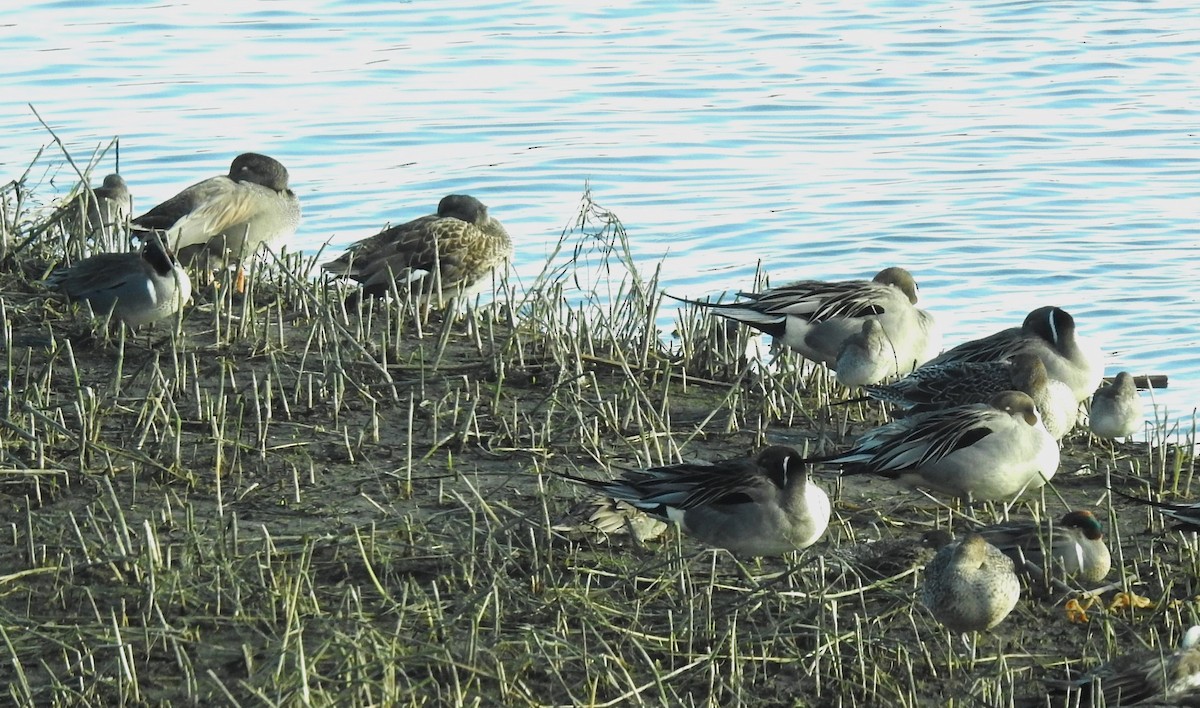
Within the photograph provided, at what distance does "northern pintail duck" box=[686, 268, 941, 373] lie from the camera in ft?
27.9

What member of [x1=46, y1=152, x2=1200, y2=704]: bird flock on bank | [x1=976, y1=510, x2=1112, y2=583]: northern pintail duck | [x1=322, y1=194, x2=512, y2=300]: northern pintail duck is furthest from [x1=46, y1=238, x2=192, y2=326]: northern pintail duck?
[x1=976, y1=510, x2=1112, y2=583]: northern pintail duck

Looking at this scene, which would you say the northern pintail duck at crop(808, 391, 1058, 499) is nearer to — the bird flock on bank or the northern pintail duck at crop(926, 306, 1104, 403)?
the bird flock on bank

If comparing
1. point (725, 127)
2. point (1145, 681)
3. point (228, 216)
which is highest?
point (725, 127)

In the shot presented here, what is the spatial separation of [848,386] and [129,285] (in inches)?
130

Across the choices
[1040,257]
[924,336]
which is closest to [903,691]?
[924,336]

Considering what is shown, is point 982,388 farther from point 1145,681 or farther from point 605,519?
point 1145,681

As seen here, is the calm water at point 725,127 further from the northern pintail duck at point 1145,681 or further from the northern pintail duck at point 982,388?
the northern pintail duck at point 1145,681

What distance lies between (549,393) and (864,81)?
446 inches

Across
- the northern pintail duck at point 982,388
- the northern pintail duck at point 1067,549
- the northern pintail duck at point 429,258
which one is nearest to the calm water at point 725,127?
the northern pintail duck at point 429,258

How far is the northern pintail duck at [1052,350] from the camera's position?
27.3 feet

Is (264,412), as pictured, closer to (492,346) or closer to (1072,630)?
(492,346)

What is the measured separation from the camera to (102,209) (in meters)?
10.7

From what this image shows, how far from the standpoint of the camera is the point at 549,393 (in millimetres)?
7270

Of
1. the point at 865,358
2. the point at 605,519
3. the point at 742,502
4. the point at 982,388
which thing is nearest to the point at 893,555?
the point at 742,502
